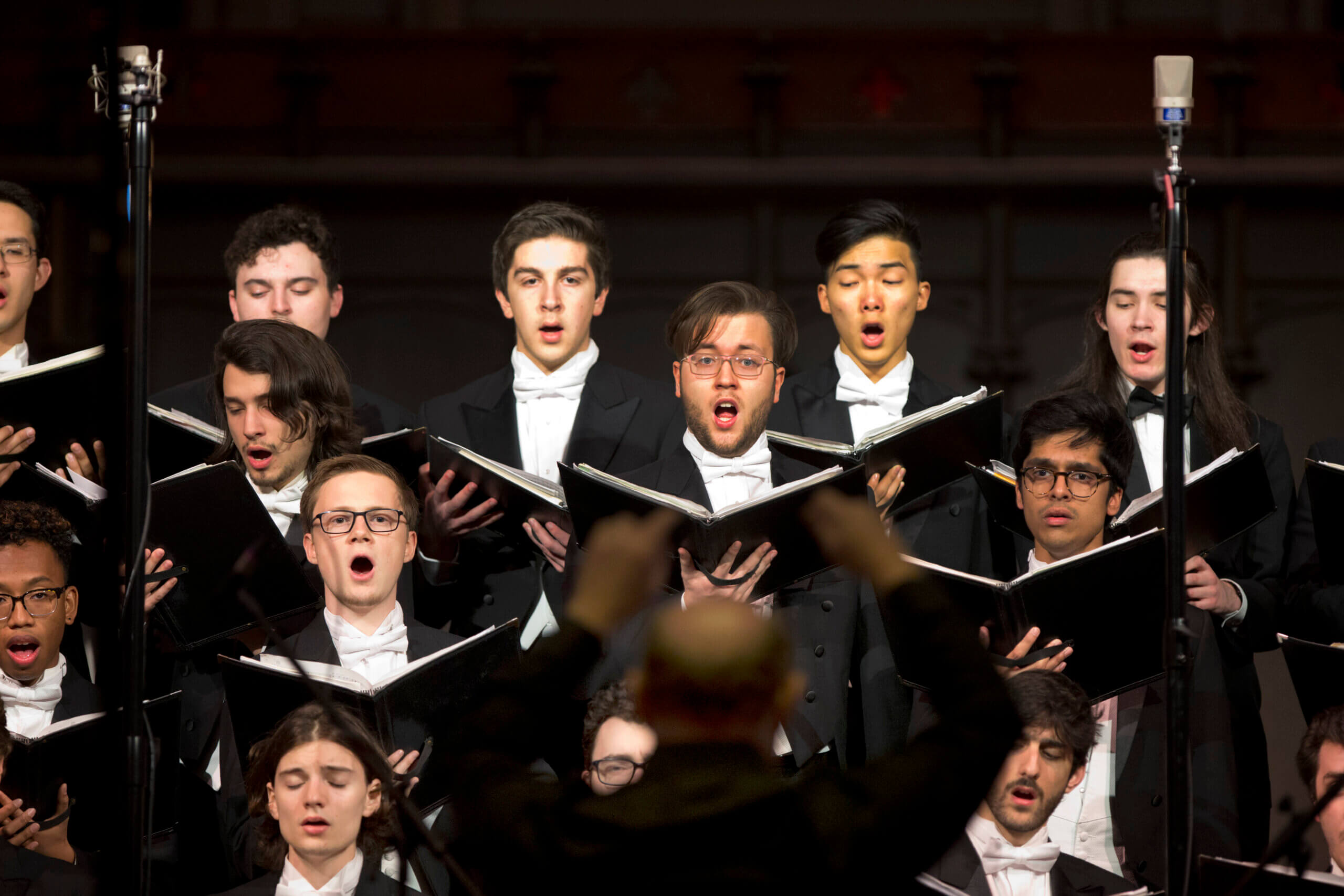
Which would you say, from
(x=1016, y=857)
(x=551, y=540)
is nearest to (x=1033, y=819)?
(x=1016, y=857)

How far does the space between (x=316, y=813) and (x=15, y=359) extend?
1248mm

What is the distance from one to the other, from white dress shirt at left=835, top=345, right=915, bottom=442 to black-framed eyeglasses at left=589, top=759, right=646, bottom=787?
3.42 ft

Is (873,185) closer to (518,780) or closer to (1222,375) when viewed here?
(1222,375)

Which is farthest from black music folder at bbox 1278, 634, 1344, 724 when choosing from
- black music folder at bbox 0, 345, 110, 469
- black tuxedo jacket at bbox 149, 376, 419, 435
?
black music folder at bbox 0, 345, 110, 469

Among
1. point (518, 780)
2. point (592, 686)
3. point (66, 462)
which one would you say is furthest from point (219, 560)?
point (518, 780)

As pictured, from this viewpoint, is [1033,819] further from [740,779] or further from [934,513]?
[740,779]

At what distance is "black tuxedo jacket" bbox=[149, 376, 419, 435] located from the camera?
363 cm

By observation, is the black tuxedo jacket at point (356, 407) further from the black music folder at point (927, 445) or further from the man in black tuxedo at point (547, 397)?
the black music folder at point (927, 445)

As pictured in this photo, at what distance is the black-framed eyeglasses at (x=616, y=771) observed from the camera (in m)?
2.78

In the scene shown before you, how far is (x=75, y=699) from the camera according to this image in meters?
3.04

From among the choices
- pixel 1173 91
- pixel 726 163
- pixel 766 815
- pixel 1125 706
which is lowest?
pixel 1125 706

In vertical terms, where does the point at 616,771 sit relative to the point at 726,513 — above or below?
below

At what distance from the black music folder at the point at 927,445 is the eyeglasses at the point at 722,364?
0.13 metres

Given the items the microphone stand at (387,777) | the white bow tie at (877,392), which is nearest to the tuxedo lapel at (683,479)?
the white bow tie at (877,392)
